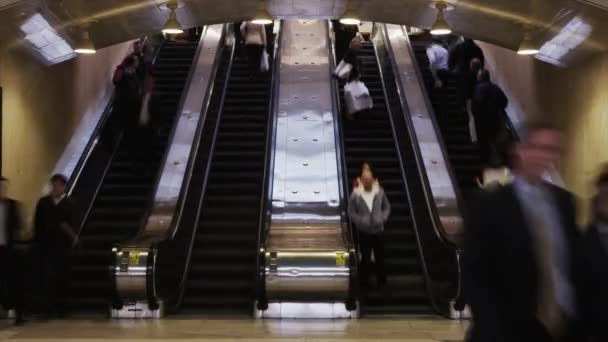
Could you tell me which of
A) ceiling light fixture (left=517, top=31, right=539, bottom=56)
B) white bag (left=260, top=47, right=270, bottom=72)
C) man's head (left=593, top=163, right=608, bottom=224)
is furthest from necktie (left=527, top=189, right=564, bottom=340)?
white bag (left=260, top=47, right=270, bottom=72)

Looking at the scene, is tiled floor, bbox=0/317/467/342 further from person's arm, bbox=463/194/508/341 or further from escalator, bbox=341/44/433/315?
person's arm, bbox=463/194/508/341

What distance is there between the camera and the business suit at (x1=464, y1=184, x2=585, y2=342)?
3027 millimetres

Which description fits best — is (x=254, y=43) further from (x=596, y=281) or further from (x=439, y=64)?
(x=596, y=281)

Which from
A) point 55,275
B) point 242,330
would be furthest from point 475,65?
point 55,275

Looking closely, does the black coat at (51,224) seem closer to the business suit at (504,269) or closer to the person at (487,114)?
the business suit at (504,269)

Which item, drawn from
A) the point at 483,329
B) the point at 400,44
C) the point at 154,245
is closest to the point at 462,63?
the point at 400,44

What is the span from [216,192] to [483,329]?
10.2m

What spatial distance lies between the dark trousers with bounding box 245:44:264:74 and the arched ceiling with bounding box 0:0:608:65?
14.2 feet

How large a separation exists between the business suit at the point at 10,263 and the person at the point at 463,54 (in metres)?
9.63

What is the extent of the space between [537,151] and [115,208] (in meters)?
10.2

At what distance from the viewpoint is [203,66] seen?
16.7 m

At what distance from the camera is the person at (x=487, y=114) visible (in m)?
13.9

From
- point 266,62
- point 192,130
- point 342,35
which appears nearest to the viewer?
point 192,130

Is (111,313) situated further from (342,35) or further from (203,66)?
(342,35)
